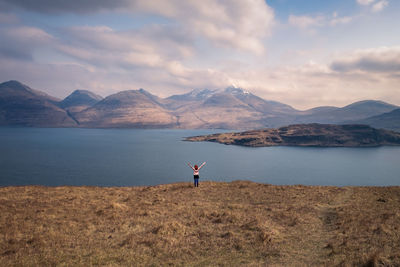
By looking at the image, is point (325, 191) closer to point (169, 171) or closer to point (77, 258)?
point (77, 258)

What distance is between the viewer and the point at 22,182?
95.1m

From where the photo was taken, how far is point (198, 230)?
1805cm

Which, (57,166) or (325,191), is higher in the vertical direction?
(325,191)

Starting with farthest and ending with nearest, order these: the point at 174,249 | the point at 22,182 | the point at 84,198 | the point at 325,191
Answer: the point at 22,182 < the point at 325,191 < the point at 84,198 < the point at 174,249

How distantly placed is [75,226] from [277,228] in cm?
A: 1564

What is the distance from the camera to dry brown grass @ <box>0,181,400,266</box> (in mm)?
13273

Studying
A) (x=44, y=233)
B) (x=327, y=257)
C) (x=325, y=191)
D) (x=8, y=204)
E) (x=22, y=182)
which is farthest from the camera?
(x=22, y=182)

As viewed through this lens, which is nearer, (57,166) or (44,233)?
(44,233)

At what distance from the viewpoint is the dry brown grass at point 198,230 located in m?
13.3

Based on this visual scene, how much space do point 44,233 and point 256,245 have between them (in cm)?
1473

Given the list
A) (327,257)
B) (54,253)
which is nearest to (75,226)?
(54,253)

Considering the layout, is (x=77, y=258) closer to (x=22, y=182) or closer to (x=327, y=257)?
(x=327, y=257)

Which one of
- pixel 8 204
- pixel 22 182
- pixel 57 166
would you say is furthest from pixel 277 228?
pixel 57 166

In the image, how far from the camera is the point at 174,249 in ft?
48.1
